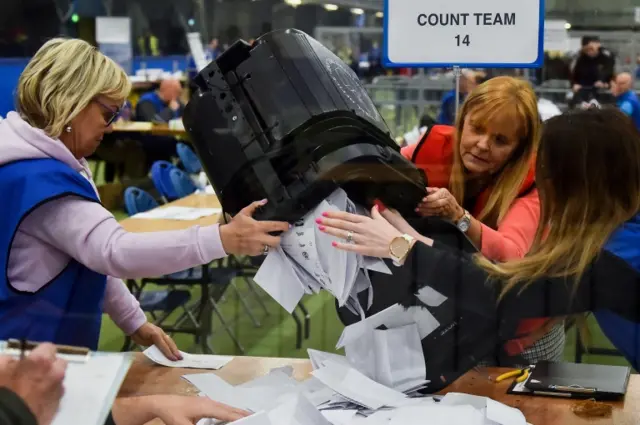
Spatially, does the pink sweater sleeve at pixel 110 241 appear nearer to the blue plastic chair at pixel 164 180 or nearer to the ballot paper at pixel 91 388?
the ballot paper at pixel 91 388

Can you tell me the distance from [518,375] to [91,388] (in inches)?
33.4

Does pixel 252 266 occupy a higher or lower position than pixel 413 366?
higher

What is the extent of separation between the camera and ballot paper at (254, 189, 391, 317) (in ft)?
4.78

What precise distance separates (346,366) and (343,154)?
0.41m

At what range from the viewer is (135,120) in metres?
2.25

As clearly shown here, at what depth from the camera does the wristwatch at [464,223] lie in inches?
65.2

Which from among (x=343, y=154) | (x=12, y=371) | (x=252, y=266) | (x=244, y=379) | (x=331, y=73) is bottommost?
(x=244, y=379)

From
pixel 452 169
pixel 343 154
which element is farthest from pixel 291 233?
pixel 452 169

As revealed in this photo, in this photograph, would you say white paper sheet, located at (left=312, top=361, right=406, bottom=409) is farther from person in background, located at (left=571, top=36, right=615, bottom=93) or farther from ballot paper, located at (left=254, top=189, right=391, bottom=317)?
person in background, located at (left=571, top=36, right=615, bottom=93)

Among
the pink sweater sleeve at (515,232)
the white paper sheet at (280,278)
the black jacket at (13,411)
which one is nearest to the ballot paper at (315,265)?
the white paper sheet at (280,278)

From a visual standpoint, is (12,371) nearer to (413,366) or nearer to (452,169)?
(413,366)

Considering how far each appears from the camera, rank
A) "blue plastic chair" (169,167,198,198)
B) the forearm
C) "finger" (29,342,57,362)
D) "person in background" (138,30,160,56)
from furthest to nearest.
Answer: "blue plastic chair" (169,167,198,198) < "person in background" (138,30,160,56) < the forearm < "finger" (29,342,57,362)

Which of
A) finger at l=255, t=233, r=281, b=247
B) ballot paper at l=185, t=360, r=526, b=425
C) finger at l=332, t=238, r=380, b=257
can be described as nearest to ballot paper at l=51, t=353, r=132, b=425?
ballot paper at l=185, t=360, r=526, b=425

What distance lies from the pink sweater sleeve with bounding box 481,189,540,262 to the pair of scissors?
23 centimetres
